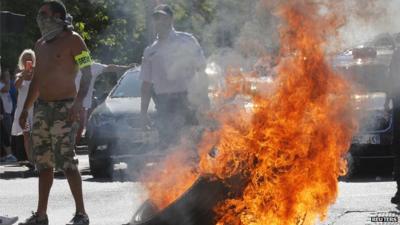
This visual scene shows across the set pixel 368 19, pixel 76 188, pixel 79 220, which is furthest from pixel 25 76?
pixel 368 19

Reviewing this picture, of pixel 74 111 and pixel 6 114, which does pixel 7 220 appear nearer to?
pixel 74 111

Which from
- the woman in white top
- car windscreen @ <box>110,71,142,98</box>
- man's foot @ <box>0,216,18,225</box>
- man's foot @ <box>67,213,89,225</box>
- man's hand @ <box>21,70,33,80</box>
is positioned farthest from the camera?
car windscreen @ <box>110,71,142,98</box>

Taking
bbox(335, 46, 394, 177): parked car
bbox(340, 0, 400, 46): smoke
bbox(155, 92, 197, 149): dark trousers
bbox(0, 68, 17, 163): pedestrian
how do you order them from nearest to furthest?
1. bbox(340, 0, 400, 46): smoke
2. bbox(155, 92, 197, 149): dark trousers
3. bbox(335, 46, 394, 177): parked car
4. bbox(0, 68, 17, 163): pedestrian

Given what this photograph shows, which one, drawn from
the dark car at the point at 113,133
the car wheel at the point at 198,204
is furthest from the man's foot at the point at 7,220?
the dark car at the point at 113,133

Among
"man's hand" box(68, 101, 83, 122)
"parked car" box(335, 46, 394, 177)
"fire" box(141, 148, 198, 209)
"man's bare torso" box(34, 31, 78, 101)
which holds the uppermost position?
"man's bare torso" box(34, 31, 78, 101)

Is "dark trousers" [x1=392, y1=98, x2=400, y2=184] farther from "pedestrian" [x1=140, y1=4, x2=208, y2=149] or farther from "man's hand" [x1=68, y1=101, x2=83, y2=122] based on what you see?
"man's hand" [x1=68, y1=101, x2=83, y2=122]

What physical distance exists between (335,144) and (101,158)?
7.61m

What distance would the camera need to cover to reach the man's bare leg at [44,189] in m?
8.34

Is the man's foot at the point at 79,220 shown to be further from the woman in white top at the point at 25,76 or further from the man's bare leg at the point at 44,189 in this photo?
the woman in white top at the point at 25,76

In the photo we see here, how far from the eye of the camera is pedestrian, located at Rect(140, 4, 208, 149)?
9.02m

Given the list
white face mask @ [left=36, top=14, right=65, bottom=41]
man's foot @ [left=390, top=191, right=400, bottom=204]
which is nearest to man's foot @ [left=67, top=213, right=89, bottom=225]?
white face mask @ [left=36, top=14, right=65, bottom=41]

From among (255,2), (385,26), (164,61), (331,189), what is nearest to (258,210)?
(331,189)

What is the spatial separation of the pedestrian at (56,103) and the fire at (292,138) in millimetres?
2100

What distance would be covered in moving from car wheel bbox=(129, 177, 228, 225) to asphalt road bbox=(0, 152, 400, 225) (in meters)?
1.70
